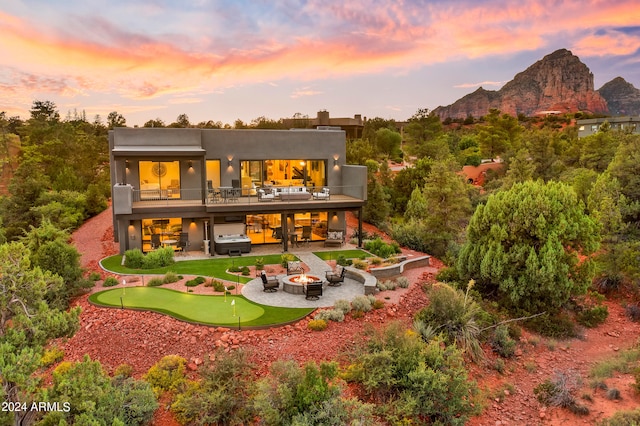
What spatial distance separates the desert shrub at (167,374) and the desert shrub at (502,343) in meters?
9.02

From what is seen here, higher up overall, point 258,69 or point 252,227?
point 258,69

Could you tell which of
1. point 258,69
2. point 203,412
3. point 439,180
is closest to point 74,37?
point 258,69

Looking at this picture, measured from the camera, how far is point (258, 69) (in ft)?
103

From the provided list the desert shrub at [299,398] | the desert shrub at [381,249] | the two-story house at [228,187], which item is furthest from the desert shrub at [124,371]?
the desert shrub at [381,249]

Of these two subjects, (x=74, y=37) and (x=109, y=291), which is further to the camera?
(x=74, y=37)

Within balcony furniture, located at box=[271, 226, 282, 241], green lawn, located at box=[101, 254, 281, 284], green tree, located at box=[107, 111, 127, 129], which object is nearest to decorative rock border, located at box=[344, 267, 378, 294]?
green lawn, located at box=[101, 254, 281, 284]

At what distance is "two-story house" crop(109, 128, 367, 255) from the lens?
19.0 meters

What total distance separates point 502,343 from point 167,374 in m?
9.59

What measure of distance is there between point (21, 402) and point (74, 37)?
2302 cm

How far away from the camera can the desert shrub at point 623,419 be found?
9.17m

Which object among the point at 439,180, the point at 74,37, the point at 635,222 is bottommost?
the point at 635,222

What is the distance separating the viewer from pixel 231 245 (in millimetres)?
19125

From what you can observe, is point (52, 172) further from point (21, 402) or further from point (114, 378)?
point (21, 402)

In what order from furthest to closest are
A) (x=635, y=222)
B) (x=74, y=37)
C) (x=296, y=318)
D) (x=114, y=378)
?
(x=74, y=37) < (x=635, y=222) < (x=296, y=318) < (x=114, y=378)
